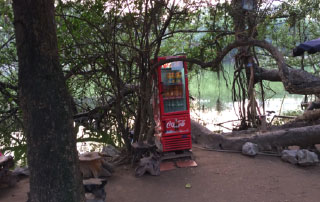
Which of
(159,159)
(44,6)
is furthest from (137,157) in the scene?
(44,6)

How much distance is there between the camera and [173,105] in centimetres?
607

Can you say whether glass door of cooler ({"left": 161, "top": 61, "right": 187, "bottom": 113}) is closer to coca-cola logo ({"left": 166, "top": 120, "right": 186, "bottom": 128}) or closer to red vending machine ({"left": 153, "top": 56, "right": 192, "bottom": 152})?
red vending machine ({"left": 153, "top": 56, "right": 192, "bottom": 152})

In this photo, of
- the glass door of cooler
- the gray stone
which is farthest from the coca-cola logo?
the gray stone

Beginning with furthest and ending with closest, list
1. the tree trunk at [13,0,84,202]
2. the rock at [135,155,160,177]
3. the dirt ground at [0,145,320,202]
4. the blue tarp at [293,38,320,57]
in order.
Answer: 1. the blue tarp at [293,38,320,57]
2. the rock at [135,155,160,177]
3. the dirt ground at [0,145,320,202]
4. the tree trunk at [13,0,84,202]

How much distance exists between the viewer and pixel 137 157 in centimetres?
598

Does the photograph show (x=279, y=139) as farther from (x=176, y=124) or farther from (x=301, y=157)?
(x=176, y=124)

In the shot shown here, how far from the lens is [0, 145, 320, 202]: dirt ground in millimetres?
4664

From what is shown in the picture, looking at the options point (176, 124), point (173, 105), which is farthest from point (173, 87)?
point (176, 124)

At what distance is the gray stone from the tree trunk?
4415 mm

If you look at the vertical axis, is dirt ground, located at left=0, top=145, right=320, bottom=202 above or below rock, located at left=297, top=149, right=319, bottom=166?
below

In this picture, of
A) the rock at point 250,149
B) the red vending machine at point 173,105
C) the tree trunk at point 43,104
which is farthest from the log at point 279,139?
the tree trunk at point 43,104

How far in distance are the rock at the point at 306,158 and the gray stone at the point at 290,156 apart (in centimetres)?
7

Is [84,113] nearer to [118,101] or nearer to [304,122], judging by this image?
[118,101]

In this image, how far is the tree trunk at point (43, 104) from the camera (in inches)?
128
